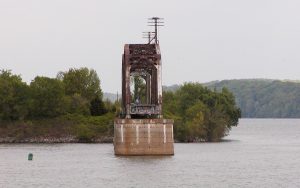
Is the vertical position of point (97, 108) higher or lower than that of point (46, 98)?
lower

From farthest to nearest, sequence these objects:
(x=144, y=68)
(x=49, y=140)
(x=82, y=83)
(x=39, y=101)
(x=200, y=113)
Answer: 1. (x=82, y=83)
2. (x=39, y=101)
3. (x=200, y=113)
4. (x=49, y=140)
5. (x=144, y=68)

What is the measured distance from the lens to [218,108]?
153625 mm

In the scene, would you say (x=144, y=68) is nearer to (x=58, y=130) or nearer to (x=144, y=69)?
(x=144, y=69)

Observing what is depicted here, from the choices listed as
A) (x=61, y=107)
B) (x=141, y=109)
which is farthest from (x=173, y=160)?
(x=61, y=107)

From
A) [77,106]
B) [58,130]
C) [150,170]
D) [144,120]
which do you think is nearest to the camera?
[150,170]

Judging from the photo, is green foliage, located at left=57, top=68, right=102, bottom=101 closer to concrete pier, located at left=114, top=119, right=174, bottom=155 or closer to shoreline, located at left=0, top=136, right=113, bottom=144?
shoreline, located at left=0, top=136, right=113, bottom=144

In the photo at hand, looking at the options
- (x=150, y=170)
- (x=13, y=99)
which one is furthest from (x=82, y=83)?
(x=150, y=170)

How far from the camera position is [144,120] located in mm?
85875

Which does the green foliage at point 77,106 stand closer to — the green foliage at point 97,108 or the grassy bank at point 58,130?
the green foliage at point 97,108

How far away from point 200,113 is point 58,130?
82.2 ft

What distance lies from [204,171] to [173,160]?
9.73 meters

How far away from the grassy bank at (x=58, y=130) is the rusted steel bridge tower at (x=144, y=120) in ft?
131

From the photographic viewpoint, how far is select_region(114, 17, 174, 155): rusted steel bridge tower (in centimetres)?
8588

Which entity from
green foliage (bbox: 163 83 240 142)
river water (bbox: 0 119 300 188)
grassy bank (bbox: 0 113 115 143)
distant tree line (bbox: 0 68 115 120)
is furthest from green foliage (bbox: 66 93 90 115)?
river water (bbox: 0 119 300 188)
